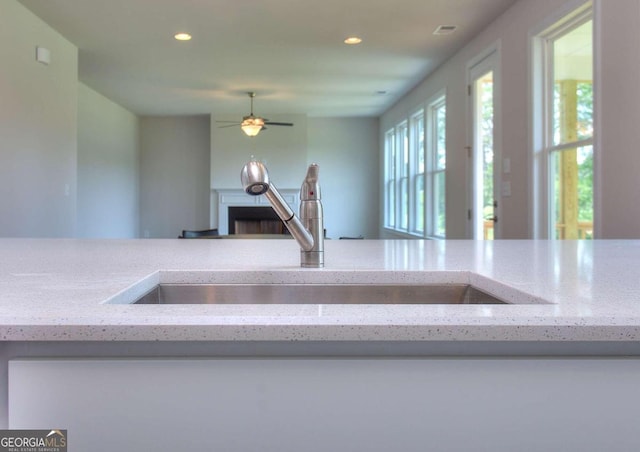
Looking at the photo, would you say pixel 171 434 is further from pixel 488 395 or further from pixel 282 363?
pixel 488 395

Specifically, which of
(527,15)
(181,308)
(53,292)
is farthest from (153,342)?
(527,15)

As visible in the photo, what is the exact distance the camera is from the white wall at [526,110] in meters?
2.59

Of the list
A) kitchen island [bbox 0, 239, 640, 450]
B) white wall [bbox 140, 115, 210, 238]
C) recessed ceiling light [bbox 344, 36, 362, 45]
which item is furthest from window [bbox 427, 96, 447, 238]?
kitchen island [bbox 0, 239, 640, 450]

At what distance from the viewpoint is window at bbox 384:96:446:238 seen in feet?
19.8

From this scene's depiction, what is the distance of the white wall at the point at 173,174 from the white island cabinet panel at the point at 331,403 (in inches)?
337

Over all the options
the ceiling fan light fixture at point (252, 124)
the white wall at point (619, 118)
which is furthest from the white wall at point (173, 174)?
the white wall at point (619, 118)

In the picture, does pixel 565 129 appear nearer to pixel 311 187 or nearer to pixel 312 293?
pixel 311 187

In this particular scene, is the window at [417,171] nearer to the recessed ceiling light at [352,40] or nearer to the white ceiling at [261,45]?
the white ceiling at [261,45]

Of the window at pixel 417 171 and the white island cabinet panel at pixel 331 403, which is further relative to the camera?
the window at pixel 417 171

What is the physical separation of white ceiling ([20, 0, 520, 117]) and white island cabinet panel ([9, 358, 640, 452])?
3659 mm

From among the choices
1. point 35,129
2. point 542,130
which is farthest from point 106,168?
point 542,130

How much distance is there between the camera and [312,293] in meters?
1.06

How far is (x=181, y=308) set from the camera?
662mm

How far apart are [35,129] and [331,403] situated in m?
4.32
